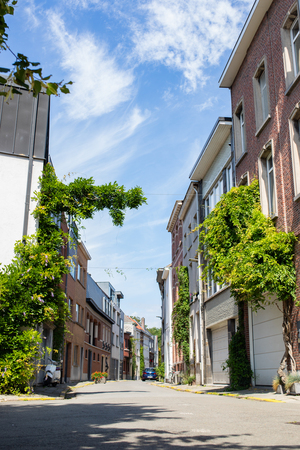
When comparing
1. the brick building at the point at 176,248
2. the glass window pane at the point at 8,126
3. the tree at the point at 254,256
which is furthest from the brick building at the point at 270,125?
the brick building at the point at 176,248

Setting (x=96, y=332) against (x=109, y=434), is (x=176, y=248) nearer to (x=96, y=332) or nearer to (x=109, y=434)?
(x=96, y=332)

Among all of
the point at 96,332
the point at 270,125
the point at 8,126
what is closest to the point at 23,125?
the point at 8,126

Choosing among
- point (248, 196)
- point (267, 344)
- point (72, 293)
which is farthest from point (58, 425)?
point (72, 293)

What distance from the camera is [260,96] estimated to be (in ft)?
50.6

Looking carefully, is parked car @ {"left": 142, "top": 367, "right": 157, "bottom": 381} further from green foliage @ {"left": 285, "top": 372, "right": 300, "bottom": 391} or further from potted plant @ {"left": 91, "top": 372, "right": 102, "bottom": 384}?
green foliage @ {"left": 285, "top": 372, "right": 300, "bottom": 391}

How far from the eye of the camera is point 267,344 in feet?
45.5

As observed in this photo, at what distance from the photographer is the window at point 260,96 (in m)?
14.9

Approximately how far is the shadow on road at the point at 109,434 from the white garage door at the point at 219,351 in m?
13.0

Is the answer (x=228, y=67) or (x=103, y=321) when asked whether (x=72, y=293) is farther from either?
(x=103, y=321)

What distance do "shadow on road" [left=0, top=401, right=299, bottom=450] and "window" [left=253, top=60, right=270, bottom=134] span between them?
34.9ft

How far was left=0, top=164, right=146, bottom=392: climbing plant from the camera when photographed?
13.0m

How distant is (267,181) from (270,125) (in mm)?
1732

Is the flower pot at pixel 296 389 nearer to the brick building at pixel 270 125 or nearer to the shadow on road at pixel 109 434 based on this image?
the brick building at pixel 270 125

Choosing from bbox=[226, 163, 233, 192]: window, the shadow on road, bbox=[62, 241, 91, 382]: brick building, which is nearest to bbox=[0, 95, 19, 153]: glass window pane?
bbox=[226, 163, 233, 192]: window
